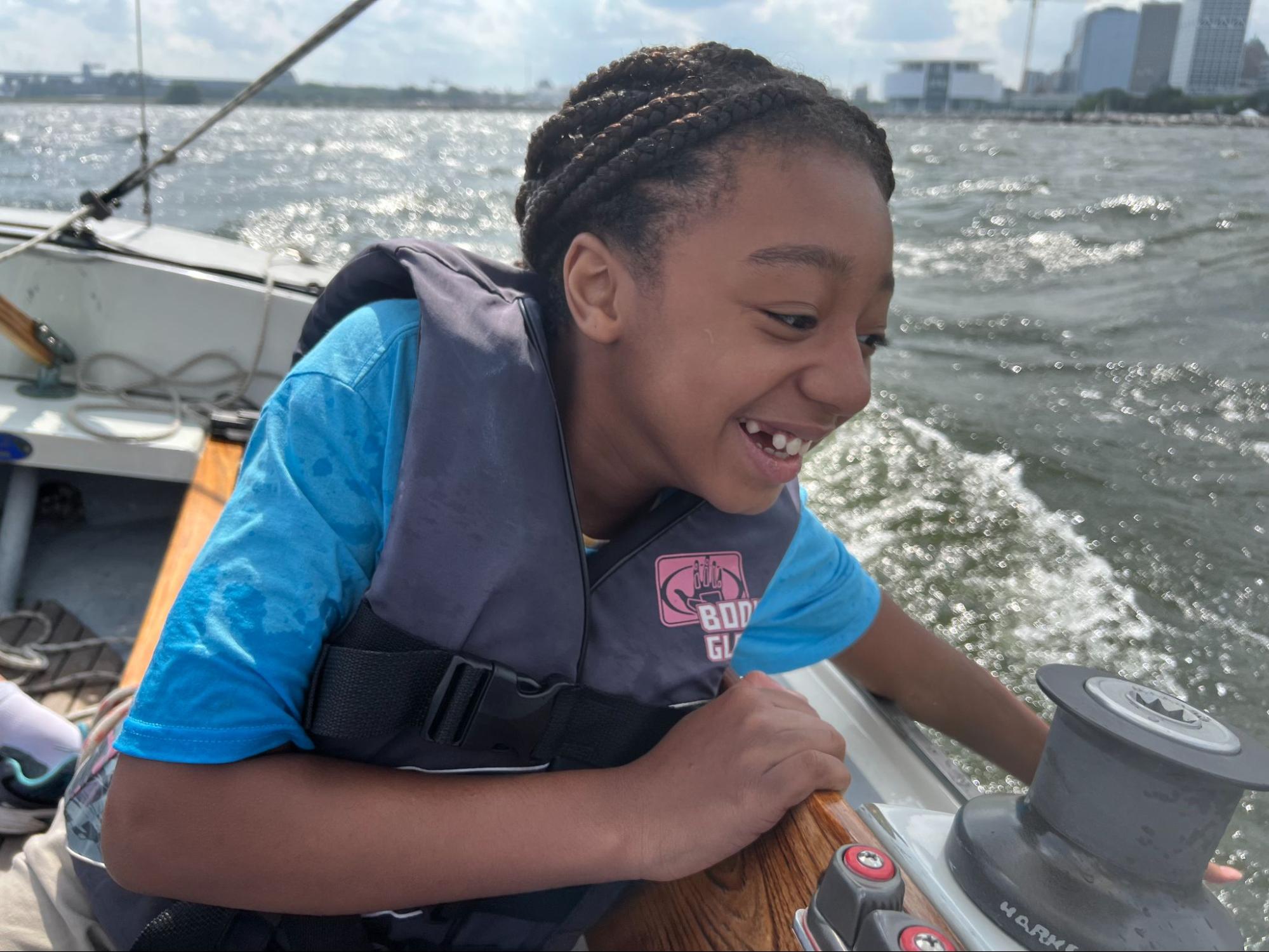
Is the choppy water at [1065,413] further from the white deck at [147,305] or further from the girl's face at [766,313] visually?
the white deck at [147,305]

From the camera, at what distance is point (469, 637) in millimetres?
927

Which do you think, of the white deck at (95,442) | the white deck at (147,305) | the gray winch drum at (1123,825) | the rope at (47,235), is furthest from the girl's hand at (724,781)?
the white deck at (147,305)

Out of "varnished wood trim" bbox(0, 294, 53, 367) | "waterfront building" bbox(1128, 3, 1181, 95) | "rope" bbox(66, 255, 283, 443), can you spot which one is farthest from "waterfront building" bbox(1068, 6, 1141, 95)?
"varnished wood trim" bbox(0, 294, 53, 367)

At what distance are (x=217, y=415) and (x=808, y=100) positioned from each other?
7.29ft

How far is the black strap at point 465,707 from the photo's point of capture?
86cm

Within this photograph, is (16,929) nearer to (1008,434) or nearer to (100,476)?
(100,476)

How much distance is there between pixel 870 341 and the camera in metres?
0.99

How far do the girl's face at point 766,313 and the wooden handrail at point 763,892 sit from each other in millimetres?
326

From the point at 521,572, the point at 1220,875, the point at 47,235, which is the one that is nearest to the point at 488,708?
the point at 521,572

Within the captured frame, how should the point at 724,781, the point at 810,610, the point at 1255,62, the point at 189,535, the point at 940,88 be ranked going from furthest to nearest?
the point at 940,88, the point at 189,535, the point at 1255,62, the point at 810,610, the point at 724,781

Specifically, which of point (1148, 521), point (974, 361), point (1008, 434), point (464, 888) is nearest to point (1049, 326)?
point (974, 361)

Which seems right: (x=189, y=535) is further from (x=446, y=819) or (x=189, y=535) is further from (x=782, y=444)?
(x=782, y=444)

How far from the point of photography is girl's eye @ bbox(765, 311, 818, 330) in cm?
87

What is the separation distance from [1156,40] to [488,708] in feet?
7.30
